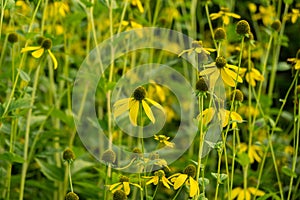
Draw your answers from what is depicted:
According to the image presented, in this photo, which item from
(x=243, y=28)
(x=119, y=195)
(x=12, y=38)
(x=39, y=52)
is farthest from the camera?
(x=12, y=38)

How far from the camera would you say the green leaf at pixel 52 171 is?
4.95ft

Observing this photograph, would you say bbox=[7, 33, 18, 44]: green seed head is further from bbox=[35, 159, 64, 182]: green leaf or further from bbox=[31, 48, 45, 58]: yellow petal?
bbox=[35, 159, 64, 182]: green leaf

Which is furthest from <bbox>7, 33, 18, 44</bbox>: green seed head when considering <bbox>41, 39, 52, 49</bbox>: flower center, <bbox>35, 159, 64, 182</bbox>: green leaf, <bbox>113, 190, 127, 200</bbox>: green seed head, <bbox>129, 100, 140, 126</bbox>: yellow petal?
<bbox>113, 190, 127, 200</bbox>: green seed head

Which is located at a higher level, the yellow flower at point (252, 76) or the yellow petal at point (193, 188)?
the yellow flower at point (252, 76)

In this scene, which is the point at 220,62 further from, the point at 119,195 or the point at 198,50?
the point at 119,195

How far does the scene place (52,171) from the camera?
5.02 feet

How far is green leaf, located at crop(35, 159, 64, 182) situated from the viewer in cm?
151

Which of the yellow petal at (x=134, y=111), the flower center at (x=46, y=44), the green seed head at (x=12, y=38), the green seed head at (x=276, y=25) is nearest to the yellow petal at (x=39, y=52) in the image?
the flower center at (x=46, y=44)

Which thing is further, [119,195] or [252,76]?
[252,76]

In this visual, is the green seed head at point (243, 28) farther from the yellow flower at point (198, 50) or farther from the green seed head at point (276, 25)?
the green seed head at point (276, 25)

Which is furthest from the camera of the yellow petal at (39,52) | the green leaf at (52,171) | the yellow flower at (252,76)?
the green leaf at (52,171)

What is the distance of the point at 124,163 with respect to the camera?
1347 millimetres

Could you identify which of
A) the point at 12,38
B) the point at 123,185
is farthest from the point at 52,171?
the point at 123,185

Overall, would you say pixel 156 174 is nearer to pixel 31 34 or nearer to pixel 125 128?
pixel 31 34
